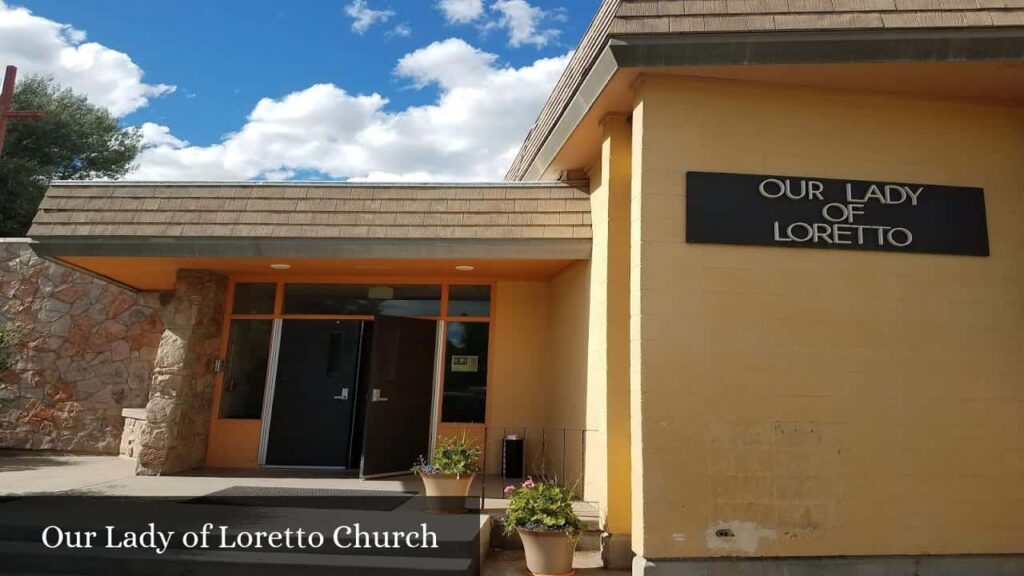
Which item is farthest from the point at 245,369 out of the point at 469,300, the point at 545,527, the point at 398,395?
the point at 545,527

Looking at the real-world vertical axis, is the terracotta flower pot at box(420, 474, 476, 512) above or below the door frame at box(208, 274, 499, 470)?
below

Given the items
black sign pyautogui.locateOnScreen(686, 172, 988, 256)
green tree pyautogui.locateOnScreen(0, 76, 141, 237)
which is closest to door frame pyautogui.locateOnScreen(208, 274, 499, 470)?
black sign pyautogui.locateOnScreen(686, 172, 988, 256)

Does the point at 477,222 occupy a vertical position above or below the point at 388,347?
above

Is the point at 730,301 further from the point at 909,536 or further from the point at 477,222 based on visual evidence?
the point at 477,222

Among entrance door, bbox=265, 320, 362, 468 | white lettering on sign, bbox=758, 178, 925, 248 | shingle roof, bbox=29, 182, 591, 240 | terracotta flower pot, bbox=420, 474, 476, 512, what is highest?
shingle roof, bbox=29, 182, 591, 240

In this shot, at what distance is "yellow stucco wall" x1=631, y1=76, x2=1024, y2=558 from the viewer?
13.8ft

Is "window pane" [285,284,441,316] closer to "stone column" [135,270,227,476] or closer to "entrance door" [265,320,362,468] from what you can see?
"entrance door" [265,320,362,468]

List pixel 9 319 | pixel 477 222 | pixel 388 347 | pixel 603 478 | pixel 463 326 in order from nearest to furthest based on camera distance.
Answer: pixel 603 478 < pixel 477 222 < pixel 388 347 < pixel 463 326 < pixel 9 319

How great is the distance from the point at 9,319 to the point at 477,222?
906 cm

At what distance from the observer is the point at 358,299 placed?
27.3 ft

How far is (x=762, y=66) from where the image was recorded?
4551 millimetres

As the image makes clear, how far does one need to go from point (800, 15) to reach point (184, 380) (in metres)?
7.88

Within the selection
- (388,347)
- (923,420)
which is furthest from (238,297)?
(923,420)

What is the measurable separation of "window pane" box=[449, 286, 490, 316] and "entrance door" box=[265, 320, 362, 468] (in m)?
1.42
